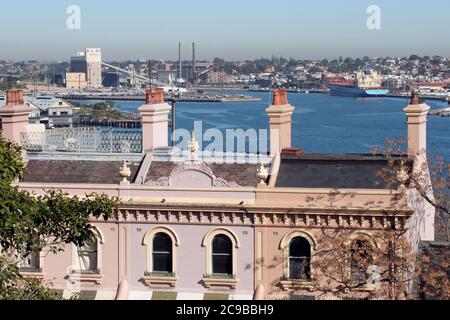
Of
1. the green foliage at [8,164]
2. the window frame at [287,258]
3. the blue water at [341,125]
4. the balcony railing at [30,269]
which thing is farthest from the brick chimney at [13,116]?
the blue water at [341,125]

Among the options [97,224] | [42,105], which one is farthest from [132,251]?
[42,105]

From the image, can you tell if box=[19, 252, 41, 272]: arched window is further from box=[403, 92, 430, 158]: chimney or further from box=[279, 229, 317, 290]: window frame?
box=[403, 92, 430, 158]: chimney

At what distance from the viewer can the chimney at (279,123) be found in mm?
20203

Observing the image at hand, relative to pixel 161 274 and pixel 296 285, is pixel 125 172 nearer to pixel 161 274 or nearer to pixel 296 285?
pixel 161 274

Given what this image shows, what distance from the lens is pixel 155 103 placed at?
2075 cm

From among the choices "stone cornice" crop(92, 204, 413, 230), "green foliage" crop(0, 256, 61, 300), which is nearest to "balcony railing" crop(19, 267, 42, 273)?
"stone cornice" crop(92, 204, 413, 230)

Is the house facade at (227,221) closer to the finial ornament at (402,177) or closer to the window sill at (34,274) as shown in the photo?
the window sill at (34,274)

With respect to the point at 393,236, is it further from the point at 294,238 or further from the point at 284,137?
the point at 284,137

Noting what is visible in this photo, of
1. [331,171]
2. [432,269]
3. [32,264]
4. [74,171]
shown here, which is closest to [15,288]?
[432,269]

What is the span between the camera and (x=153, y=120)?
20.7 meters

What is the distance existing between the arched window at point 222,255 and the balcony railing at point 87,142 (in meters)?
2.63

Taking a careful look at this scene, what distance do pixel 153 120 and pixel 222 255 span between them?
120 inches
